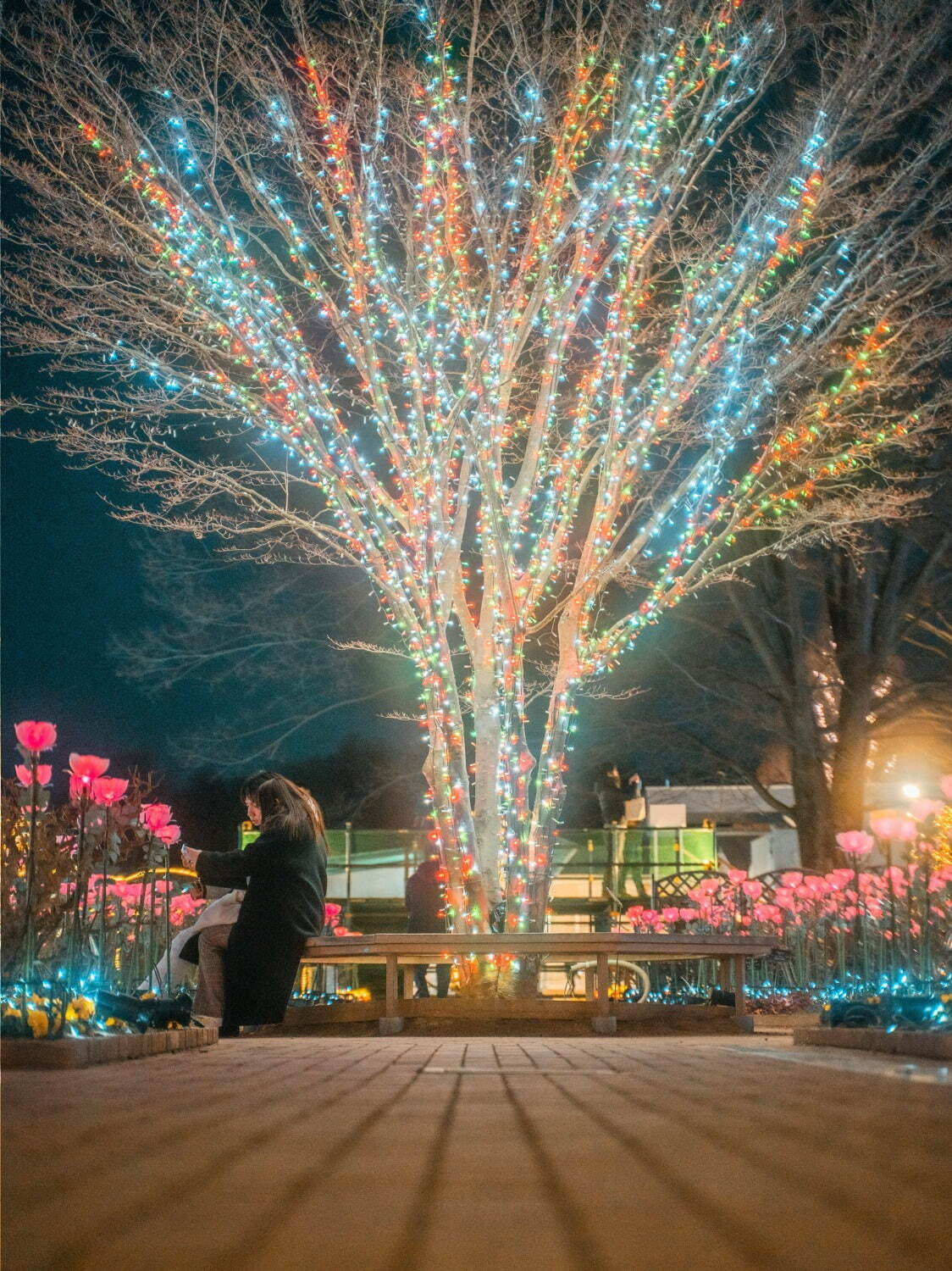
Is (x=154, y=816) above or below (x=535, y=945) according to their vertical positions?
above

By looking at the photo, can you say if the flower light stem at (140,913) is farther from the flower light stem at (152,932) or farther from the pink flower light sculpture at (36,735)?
the pink flower light sculpture at (36,735)

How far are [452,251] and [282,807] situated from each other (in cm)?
478

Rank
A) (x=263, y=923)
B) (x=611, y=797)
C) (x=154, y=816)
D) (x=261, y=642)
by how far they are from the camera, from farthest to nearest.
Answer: (x=611, y=797), (x=261, y=642), (x=263, y=923), (x=154, y=816)

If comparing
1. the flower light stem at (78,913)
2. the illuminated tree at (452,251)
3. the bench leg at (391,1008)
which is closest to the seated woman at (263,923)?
the bench leg at (391,1008)

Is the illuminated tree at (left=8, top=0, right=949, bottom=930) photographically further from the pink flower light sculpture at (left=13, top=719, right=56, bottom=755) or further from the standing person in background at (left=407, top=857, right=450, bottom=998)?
the pink flower light sculpture at (left=13, top=719, right=56, bottom=755)

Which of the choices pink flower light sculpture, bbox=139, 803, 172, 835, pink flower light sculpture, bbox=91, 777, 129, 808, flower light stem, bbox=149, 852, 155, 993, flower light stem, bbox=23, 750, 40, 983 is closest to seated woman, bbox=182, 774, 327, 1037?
pink flower light sculpture, bbox=139, 803, 172, 835

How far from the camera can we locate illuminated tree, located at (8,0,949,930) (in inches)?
415

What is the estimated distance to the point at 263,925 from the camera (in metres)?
7.74

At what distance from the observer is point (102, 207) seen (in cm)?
1025

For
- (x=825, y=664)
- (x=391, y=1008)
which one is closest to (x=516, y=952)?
(x=391, y=1008)

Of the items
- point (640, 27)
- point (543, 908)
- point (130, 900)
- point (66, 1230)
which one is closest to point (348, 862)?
point (543, 908)

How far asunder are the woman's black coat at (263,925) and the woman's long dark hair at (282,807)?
6cm

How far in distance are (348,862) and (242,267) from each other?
9239mm

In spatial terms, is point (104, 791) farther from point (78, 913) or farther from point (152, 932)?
point (78, 913)
